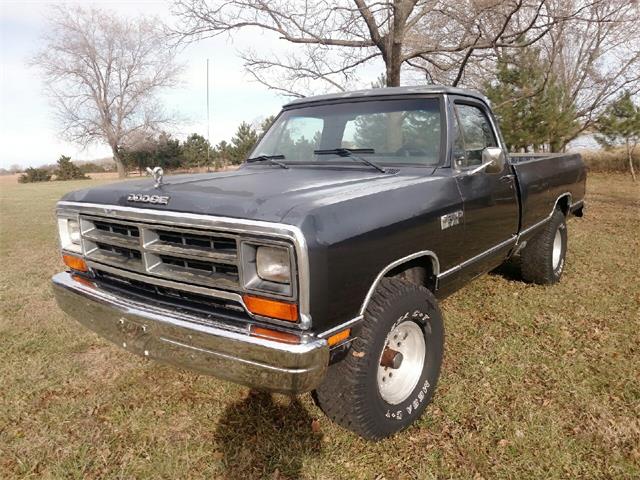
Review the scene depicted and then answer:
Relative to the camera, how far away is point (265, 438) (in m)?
2.62

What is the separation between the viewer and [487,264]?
3.59 m

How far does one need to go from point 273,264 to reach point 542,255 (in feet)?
12.5

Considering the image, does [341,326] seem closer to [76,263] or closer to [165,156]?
[76,263]

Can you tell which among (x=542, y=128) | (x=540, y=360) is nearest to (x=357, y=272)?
(x=540, y=360)

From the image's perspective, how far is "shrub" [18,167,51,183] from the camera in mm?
40156

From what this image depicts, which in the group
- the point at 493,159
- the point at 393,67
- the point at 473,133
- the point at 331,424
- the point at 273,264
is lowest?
the point at 331,424

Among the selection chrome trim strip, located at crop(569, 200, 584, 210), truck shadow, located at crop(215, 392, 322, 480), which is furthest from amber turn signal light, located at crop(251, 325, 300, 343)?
chrome trim strip, located at crop(569, 200, 584, 210)

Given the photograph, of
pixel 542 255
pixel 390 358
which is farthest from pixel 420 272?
pixel 542 255

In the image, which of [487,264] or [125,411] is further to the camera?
[487,264]

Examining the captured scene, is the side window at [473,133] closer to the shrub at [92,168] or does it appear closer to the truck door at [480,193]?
the truck door at [480,193]

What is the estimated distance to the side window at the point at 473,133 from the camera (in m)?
3.38

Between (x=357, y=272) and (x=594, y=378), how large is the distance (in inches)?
86.3

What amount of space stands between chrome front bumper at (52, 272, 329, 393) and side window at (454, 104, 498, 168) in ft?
6.37

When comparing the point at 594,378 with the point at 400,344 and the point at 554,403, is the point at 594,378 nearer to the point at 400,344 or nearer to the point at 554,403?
the point at 554,403
